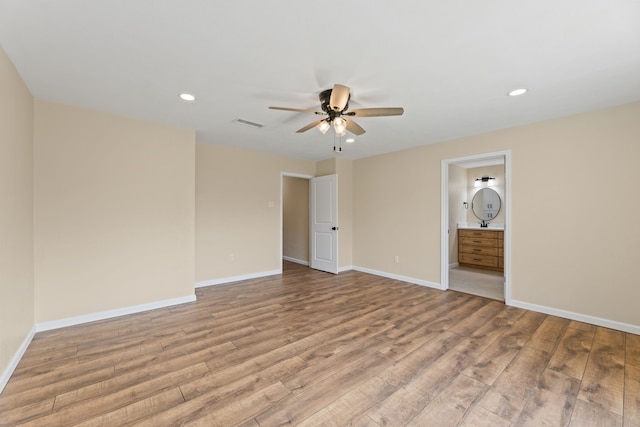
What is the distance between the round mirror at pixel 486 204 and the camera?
6.11 metres

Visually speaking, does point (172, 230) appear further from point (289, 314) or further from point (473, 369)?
point (473, 369)

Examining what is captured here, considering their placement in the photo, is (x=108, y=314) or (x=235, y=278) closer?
(x=108, y=314)

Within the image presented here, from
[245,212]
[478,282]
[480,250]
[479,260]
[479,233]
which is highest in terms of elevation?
[245,212]

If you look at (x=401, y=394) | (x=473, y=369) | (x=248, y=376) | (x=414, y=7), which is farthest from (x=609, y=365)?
(x=414, y=7)

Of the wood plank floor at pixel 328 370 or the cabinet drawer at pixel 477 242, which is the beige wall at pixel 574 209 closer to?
the wood plank floor at pixel 328 370

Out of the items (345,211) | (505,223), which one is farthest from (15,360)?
(505,223)

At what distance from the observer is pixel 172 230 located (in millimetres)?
3549

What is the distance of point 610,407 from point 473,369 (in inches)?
29.7

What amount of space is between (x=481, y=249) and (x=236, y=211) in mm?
5131

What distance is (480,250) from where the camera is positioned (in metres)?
5.76

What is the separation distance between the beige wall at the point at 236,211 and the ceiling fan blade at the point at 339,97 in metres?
2.93

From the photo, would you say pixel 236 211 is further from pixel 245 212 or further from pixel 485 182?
pixel 485 182

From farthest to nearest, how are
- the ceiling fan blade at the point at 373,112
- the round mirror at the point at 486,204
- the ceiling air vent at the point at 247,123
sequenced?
the round mirror at the point at 486,204, the ceiling air vent at the point at 247,123, the ceiling fan blade at the point at 373,112

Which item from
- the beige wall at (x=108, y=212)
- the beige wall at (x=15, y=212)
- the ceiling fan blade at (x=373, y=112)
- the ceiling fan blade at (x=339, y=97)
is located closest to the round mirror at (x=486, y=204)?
the ceiling fan blade at (x=373, y=112)
